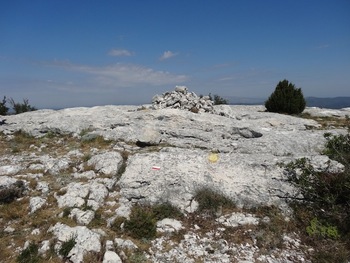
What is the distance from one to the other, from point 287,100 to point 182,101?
1259 centimetres

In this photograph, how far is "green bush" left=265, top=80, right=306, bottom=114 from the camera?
27.0 m

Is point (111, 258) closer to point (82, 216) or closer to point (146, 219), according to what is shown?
point (146, 219)

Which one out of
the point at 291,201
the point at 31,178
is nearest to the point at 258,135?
the point at 291,201

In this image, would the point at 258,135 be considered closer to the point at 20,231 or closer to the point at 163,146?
the point at 163,146

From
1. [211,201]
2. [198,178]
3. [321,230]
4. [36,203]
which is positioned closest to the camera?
[321,230]

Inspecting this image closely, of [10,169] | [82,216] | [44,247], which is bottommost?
[44,247]

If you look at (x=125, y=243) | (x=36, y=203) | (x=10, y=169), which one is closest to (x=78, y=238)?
(x=125, y=243)

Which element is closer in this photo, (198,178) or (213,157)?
(198,178)

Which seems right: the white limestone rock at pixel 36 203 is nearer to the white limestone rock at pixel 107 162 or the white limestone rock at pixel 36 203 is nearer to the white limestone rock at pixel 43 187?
the white limestone rock at pixel 43 187

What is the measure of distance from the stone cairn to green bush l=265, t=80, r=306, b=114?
928 cm

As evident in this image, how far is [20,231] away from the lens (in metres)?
7.79

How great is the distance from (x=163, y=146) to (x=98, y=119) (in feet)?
23.3

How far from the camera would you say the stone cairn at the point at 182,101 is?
20859 mm

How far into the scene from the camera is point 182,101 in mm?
21094
